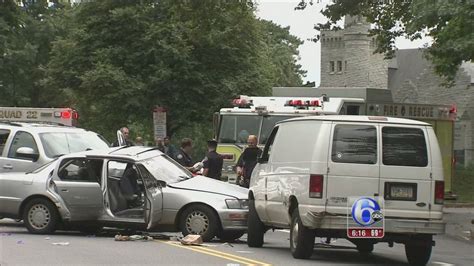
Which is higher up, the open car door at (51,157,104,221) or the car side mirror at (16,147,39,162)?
the car side mirror at (16,147,39,162)

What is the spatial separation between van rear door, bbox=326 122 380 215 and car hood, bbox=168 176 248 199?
2.80 meters

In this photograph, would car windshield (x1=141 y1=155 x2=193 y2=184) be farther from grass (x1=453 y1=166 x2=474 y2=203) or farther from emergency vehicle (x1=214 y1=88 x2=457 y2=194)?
grass (x1=453 y1=166 x2=474 y2=203)

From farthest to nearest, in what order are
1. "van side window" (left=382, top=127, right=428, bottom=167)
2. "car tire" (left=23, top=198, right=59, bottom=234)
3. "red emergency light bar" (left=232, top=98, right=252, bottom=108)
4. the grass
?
the grass < "red emergency light bar" (left=232, top=98, right=252, bottom=108) < "car tire" (left=23, top=198, right=59, bottom=234) < "van side window" (left=382, top=127, right=428, bottom=167)

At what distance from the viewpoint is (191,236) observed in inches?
445

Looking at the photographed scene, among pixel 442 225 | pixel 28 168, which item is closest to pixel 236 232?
pixel 442 225

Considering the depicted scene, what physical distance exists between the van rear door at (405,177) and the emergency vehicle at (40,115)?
48.8 ft

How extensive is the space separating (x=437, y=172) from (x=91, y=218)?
224 inches

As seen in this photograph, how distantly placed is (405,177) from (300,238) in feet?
5.28

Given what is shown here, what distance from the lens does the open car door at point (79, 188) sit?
12.0 meters

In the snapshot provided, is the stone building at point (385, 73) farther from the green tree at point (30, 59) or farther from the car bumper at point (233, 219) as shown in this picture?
the car bumper at point (233, 219)

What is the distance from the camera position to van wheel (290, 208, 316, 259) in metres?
9.73

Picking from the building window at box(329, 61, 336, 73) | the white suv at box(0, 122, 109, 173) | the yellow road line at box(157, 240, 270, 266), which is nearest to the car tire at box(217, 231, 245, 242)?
the yellow road line at box(157, 240, 270, 266)

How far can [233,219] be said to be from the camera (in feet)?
38.1

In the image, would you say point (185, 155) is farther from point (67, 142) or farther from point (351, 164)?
point (351, 164)
